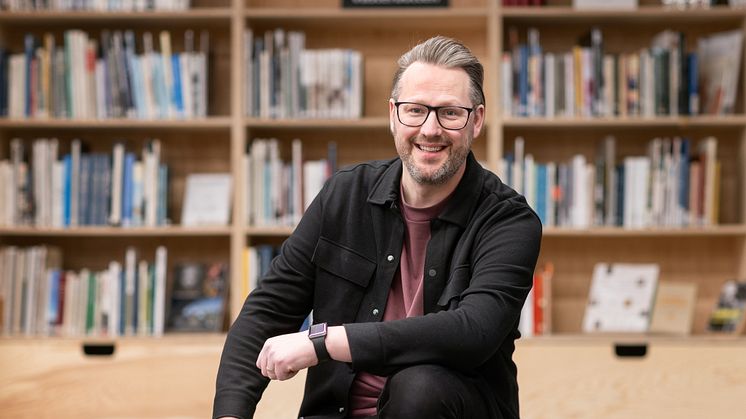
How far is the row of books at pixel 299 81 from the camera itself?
3561mm

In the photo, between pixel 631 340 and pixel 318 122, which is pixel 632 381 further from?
pixel 318 122

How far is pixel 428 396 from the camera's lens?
156cm

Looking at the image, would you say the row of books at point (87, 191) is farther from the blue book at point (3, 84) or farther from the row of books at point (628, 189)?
the row of books at point (628, 189)

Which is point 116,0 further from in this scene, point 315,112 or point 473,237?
point 473,237

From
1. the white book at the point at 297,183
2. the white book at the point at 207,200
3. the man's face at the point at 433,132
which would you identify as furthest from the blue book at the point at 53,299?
the man's face at the point at 433,132

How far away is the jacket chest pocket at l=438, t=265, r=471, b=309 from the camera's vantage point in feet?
5.72

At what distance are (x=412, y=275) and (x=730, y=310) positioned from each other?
2029mm

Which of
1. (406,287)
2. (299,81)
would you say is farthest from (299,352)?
(299,81)

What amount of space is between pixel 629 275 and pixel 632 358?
1.64 ft

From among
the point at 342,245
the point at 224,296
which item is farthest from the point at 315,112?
the point at 342,245

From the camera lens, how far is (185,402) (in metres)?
3.13

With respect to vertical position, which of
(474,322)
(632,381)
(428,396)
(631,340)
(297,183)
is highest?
(297,183)

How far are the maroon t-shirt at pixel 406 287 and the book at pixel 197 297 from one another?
186 centimetres

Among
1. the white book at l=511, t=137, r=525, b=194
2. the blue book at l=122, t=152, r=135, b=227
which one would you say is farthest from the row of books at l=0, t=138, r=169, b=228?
the white book at l=511, t=137, r=525, b=194
